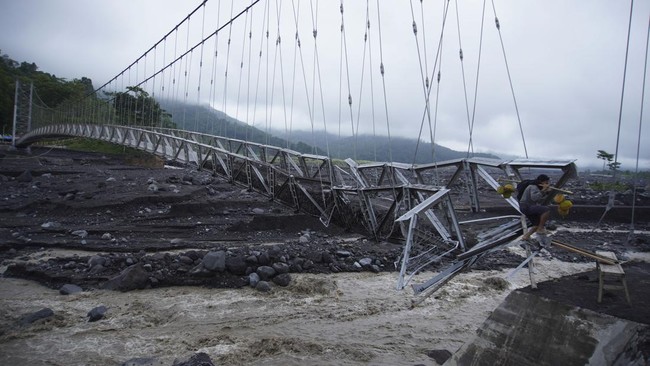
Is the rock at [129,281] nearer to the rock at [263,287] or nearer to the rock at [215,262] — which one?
the rock at [215,262]

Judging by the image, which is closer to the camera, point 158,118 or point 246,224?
point 246,224

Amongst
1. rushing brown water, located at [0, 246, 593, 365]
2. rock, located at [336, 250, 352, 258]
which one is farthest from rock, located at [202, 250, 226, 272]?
rock, located at [336, 250, 352, 258]

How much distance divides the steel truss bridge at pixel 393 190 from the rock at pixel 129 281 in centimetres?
377

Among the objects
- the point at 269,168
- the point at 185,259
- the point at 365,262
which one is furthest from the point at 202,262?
the point at 365,262

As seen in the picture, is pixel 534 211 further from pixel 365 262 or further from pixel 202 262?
pixel 202 262

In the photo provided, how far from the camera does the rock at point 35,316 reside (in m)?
6.58

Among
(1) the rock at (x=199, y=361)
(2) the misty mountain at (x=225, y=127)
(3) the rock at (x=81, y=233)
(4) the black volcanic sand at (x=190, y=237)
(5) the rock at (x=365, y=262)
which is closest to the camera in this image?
(1) the rock at (x=199, y=361)

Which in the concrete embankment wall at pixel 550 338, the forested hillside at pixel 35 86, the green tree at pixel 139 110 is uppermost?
the forested hillside at pixel 35 86

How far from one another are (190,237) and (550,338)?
10.9 meters

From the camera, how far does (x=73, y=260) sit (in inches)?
369

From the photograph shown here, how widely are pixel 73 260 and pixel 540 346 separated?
1016 cm

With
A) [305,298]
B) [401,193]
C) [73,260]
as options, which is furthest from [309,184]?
[73,260]

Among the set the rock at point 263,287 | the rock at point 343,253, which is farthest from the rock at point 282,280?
the rock at point 343,253

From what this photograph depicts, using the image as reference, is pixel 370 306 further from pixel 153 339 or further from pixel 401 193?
pixel 153 339
